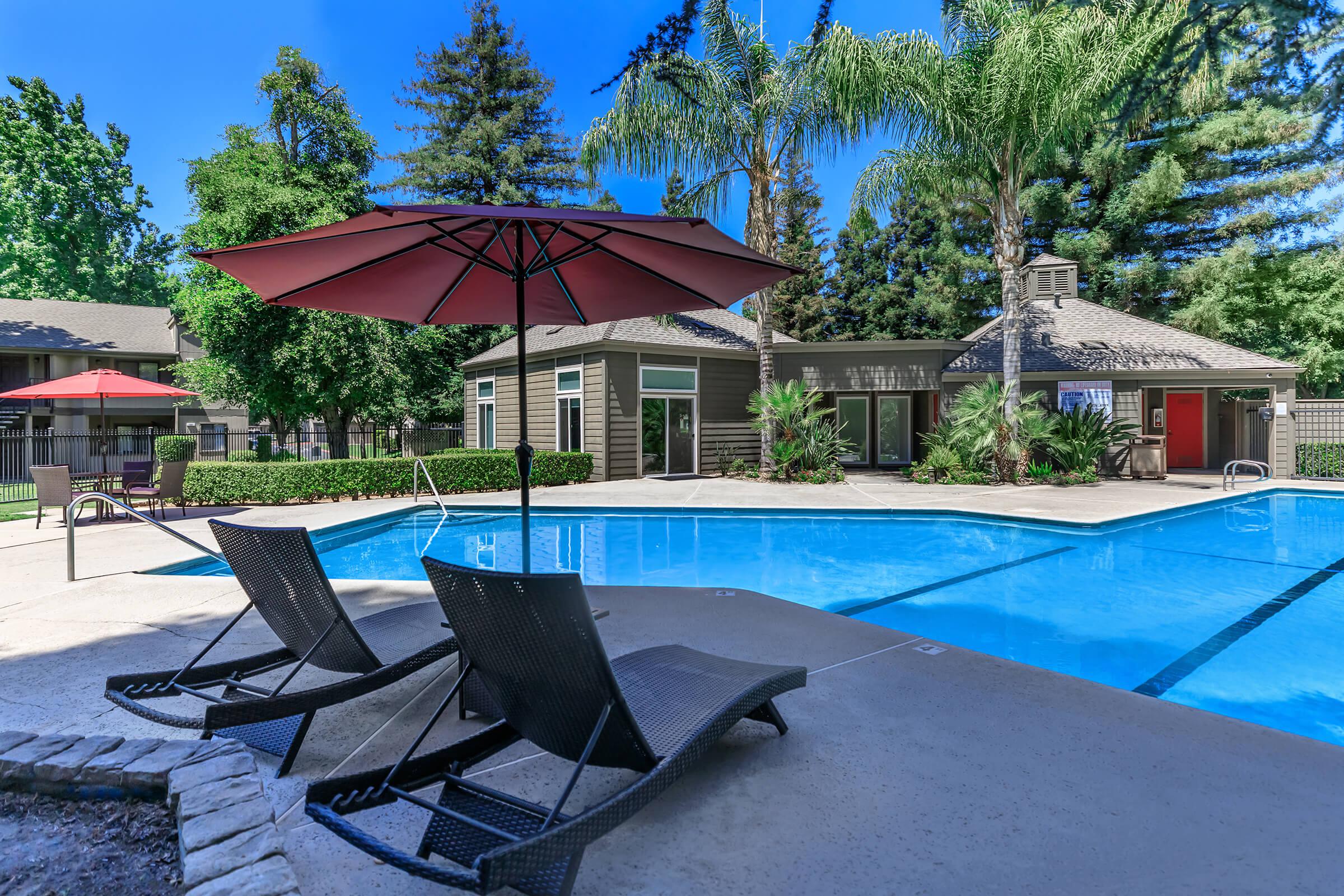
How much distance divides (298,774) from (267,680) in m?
1.06

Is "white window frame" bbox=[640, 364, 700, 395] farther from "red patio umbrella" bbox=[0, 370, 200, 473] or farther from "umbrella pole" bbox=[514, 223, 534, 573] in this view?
"umbrella pole" bbox=[514, 223, 534, 573]

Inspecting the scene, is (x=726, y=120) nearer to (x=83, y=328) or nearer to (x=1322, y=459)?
(x=1322, y=459)

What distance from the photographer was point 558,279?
14.4ft

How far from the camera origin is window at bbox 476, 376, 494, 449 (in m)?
18.3

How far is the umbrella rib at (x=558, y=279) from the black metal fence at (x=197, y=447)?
999cm

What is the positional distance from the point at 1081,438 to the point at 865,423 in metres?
5.94

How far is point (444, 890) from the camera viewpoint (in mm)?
1750

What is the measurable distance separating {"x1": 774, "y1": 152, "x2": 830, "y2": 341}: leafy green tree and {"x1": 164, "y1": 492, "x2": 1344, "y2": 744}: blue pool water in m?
20.0

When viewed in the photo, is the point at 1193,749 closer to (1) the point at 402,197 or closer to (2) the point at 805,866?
(2) the point at 805,866

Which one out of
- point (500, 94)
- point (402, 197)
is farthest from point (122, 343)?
point (500, 94)

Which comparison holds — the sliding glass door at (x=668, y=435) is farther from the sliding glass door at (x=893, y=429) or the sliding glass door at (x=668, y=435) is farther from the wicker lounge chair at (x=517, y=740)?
the wicker lounge chair at (x=517, y=740)

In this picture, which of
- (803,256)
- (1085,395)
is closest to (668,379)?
(1085,395)

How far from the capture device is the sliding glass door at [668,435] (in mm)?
15227

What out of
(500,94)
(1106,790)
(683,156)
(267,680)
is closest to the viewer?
(1106,790)
